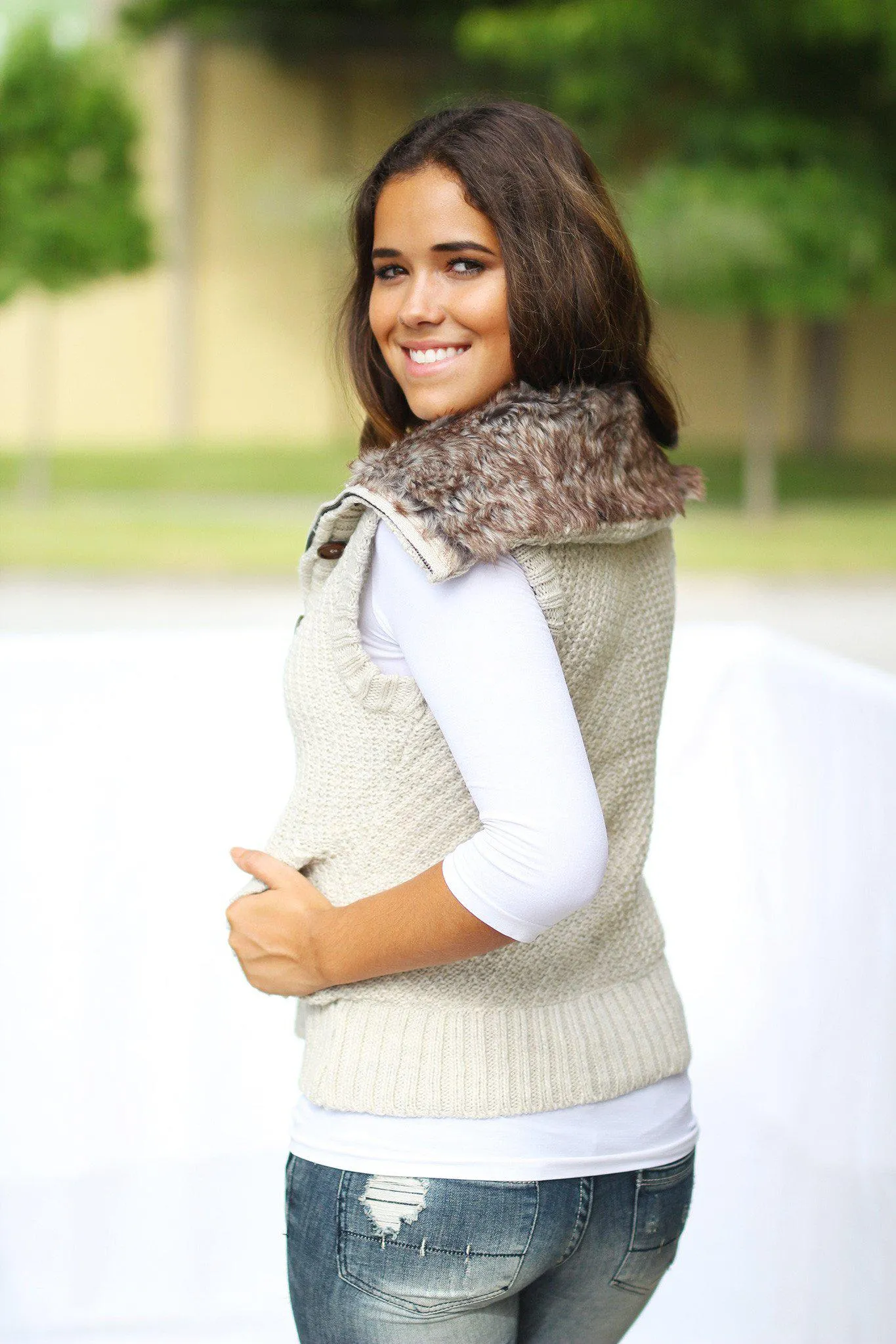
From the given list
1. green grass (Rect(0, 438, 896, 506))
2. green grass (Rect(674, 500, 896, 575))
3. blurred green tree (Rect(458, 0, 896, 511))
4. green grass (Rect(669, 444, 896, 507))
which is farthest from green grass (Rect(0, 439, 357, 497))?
blurred green tree (Rect(458, 0, 896, 511))

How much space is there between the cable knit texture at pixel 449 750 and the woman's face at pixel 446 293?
0.04 metres

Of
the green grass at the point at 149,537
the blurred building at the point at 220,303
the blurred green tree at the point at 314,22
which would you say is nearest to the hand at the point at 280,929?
the green grass at the point at 149,537

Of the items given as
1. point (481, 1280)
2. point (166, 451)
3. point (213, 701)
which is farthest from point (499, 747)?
point (166, 451)

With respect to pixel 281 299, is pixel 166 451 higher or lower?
lower

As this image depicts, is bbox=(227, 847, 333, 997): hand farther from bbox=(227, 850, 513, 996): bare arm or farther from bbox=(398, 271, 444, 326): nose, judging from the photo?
bbox=(398, 271, 444, 326): nose

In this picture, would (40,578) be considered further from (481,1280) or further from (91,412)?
(481,1280)

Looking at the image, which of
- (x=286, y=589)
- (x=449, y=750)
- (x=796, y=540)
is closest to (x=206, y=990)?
(x=449, y=750)

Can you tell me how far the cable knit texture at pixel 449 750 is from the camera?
37.0 inches

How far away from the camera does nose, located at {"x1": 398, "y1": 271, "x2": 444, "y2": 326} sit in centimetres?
102

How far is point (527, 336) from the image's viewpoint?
3.27 ft

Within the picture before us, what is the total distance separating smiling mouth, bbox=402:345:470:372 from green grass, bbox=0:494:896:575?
927cm

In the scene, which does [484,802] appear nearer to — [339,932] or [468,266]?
[339,932]

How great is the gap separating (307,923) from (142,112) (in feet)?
47.9

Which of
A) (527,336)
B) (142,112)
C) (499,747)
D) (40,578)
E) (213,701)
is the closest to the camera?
(499,747)
